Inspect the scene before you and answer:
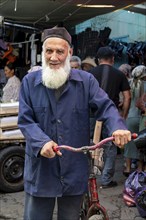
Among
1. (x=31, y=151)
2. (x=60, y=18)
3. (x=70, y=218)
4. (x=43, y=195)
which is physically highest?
(x=60, y=18)

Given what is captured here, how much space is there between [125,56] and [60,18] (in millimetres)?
2118

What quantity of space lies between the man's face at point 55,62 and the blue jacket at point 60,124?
6cm

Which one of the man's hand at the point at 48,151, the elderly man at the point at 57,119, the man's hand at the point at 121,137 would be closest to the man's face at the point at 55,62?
the elderly man at the point at 57,119

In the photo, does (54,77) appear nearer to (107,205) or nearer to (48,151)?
(48,151)

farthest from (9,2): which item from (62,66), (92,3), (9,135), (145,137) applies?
(62,66)

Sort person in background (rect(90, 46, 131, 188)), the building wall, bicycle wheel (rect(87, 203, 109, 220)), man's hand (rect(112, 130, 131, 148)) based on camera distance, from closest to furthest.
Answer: man's hand (rect(112, 130, 131, 148))
bicycle wheel (rect(87, 203, 109, 220))
person in background (rect(90, 46, 131, 188))
the building wall

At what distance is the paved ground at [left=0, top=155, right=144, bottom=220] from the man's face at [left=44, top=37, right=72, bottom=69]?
2546 millimetres

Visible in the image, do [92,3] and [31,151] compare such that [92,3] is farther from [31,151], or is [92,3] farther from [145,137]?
[31,151]

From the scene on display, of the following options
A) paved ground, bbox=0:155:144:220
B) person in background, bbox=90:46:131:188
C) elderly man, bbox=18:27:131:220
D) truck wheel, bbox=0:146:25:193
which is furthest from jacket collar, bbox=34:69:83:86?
truck wheel, bbox=0:146:25:193

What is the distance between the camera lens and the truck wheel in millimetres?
5637

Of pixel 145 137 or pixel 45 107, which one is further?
pixel 145 137

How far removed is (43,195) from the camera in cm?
276

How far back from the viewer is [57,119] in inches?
109

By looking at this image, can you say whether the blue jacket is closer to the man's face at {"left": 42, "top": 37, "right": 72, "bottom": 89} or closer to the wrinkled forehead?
the man's face at {"left": 42, "top": 37, "right": 72, "bottom": 89}
